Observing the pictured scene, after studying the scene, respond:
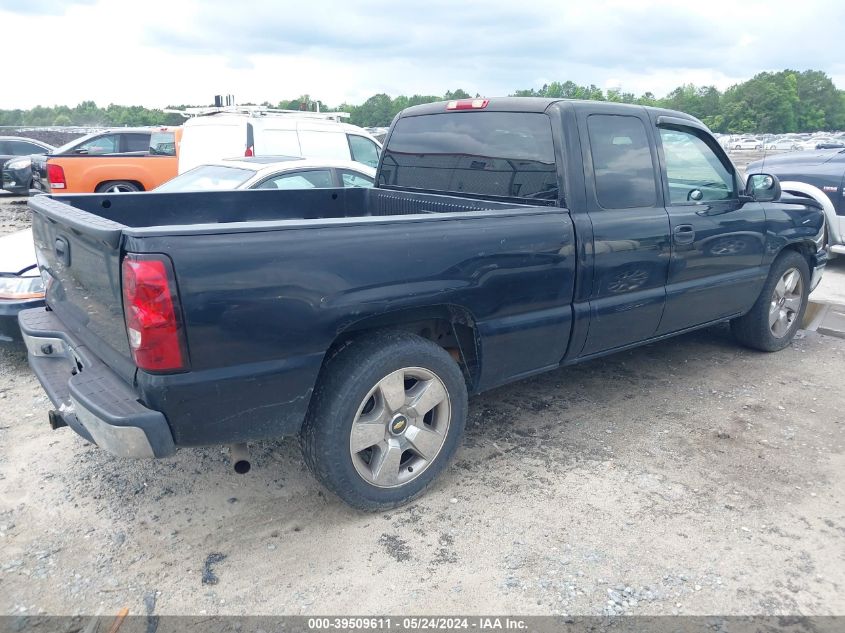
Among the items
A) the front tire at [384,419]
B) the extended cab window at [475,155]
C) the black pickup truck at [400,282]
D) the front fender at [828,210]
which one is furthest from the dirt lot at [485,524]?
the front fender at [828,210]

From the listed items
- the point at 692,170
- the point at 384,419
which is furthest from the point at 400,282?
the point at 692,170

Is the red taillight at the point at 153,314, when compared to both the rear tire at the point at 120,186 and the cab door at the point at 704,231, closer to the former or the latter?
the cab door at the point at 704,231

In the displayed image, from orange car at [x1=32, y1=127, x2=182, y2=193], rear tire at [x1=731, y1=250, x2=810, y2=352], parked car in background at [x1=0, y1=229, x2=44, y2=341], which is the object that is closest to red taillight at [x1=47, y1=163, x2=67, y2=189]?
orange car at [x1=32, y1=127, x2=182, y2=193]

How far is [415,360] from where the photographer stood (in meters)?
3.07

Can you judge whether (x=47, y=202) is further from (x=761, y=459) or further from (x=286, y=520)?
(x=761, y=459)

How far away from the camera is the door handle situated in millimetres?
4121

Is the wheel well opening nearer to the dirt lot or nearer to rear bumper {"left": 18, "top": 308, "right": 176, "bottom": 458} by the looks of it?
the dirt lot

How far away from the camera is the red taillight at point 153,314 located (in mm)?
2371

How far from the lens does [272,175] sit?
21.2 ft

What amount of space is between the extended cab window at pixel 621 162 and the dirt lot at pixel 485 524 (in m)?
1.38

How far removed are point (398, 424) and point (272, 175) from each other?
13.3 feet

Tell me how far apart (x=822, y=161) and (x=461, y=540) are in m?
8.43

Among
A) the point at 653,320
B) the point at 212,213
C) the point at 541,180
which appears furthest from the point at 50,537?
the point at 653,320

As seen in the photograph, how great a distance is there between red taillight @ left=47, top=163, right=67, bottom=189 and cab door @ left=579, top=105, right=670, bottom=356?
9989mm
